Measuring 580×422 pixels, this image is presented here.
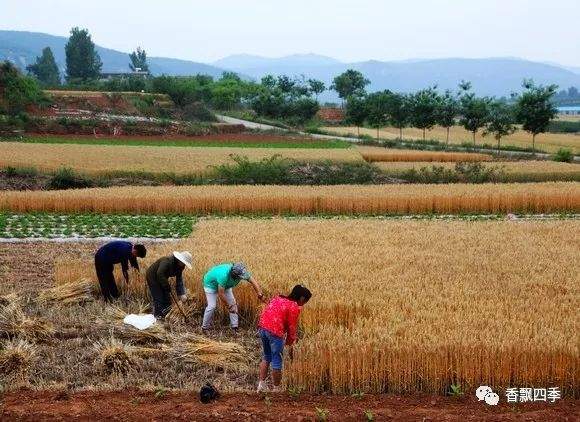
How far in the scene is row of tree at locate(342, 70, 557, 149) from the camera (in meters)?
64.3

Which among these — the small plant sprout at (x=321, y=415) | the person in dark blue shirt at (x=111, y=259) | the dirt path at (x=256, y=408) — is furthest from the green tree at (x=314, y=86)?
the small plant sprout at (x=321, y=415)

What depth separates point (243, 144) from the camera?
65.0 m

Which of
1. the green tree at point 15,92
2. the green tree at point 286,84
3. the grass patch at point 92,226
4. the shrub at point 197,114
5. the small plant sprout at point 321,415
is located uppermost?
the green tree at point 286,84

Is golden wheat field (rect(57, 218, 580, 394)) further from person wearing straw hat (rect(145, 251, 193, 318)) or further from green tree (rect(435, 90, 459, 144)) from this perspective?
green tree (rect(435, 90, 459, 144))

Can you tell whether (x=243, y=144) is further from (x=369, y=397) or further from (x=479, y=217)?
(x=369, y=397)

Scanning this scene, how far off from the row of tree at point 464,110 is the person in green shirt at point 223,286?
183 ft

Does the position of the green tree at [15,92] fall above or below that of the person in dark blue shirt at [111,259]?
above

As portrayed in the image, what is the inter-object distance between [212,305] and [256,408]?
404cm

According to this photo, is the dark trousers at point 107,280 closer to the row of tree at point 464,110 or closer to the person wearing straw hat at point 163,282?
the person wearing straw hat at point 163,282

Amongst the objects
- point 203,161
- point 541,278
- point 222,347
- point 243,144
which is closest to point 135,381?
point 222,347

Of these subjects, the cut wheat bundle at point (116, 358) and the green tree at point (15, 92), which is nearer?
the cut wheat bundle at point (116, 358)

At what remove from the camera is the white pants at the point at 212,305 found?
44.4ft

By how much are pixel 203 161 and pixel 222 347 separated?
3612 cm

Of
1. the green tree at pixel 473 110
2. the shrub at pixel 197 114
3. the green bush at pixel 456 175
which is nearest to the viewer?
the green bush at pixel 456 175
